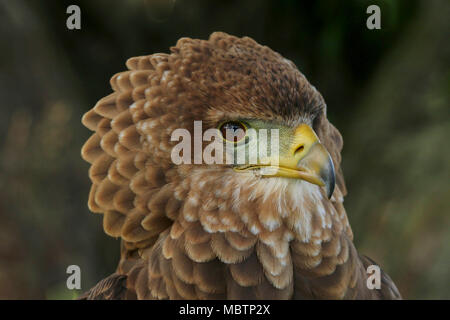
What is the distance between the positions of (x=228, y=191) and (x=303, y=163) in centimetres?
19

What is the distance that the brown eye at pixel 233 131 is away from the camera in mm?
1182

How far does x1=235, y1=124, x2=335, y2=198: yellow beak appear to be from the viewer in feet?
3.75

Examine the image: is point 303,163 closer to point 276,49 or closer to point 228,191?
Answer: point 228,191

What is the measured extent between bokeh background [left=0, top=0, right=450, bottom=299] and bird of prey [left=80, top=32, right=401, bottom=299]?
65.5 inches

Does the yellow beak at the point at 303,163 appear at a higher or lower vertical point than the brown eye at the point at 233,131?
lower

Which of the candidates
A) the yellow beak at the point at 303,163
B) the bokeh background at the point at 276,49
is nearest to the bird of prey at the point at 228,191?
the yellow beak at the point at 303,163

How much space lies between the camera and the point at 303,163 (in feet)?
3.79

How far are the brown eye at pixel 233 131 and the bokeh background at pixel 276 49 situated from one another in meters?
1.73

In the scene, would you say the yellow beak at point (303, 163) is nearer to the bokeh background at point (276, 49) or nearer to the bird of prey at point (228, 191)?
the bird of prey at point (228, 191)

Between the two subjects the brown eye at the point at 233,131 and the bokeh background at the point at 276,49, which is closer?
the brown eye at the point at 233,131

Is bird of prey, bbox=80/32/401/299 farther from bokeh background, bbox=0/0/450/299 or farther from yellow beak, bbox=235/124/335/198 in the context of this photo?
bokeh background, bbox=0/0/450/299

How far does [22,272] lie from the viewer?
3.13 meters
